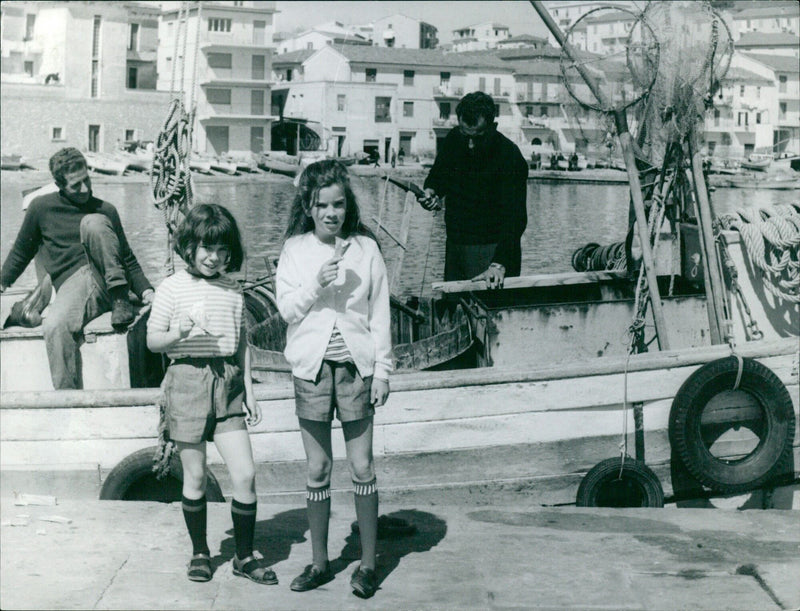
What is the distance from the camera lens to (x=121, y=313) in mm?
5828

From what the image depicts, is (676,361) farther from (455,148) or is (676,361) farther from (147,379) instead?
(147,379)

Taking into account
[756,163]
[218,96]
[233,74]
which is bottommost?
[756,163]

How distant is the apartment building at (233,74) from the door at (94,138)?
442 cm

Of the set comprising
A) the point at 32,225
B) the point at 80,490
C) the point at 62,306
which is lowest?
the point at 80,490

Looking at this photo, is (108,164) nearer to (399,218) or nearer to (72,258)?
(399,218)

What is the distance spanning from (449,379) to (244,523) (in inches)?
63.5

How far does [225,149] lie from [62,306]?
34.2 meters

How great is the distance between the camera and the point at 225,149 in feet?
128

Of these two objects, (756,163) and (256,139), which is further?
(256,139)

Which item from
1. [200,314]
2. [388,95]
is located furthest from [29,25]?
[200,314]

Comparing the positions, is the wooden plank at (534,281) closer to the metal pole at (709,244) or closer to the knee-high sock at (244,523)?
the metal pole at (709,244)

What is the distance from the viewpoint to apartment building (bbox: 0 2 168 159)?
43.2 m

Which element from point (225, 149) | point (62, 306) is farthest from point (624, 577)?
point (225, 149)

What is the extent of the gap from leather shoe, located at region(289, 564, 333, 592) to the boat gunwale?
4.55ft
